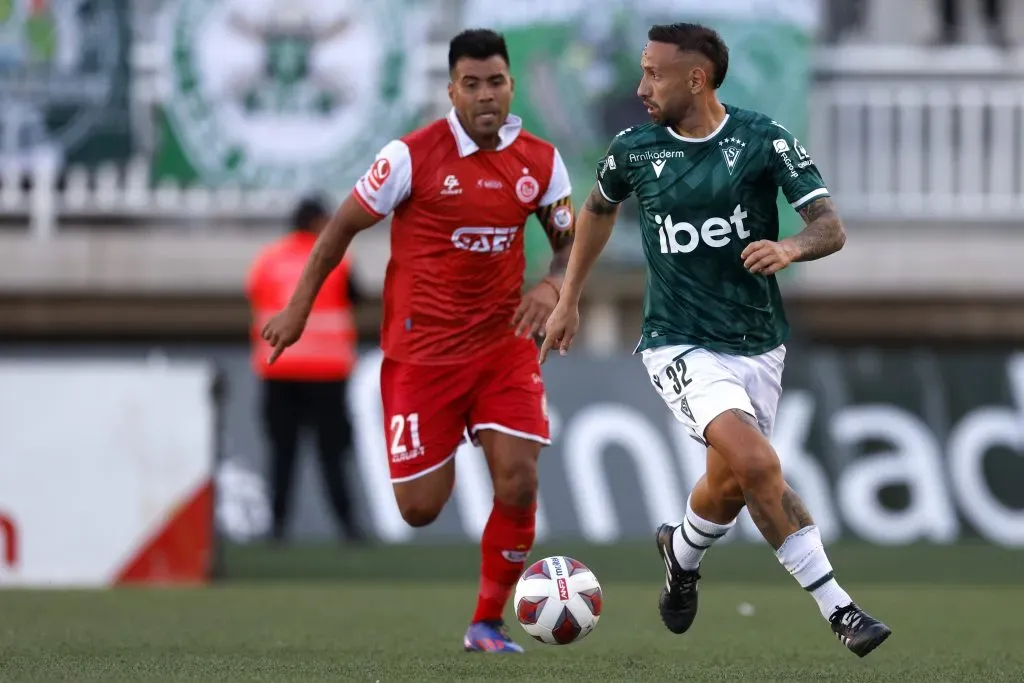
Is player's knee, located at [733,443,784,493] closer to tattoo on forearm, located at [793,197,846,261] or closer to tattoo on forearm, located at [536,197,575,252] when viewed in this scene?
tattoo on forearm, located at [793,197,846,261]

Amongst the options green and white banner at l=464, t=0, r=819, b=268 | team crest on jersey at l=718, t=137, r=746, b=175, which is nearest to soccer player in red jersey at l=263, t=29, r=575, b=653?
team crest on jersey at l=718, t=137, r=746, b=175

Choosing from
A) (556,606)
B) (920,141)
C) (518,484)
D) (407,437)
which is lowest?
(556,606)

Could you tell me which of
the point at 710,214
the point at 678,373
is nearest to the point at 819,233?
the point at 710,214

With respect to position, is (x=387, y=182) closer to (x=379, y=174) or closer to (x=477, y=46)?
(x=379, y=174)

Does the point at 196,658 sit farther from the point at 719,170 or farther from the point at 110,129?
the point at 110,129

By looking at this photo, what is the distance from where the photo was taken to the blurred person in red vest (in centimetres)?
1241

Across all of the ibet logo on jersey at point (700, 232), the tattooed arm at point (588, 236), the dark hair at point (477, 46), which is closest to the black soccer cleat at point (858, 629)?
the ibet logo on jersey at point (700, 232)

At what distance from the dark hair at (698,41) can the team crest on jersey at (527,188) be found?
83 centimetres

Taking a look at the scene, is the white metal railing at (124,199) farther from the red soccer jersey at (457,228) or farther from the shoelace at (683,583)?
the shoelace at (683,583)

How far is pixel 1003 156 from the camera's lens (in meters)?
16.2

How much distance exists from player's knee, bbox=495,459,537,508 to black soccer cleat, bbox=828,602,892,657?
1432 millimetres

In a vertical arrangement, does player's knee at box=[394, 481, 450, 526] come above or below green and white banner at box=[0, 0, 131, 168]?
below

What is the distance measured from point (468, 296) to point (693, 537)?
1.30 metres

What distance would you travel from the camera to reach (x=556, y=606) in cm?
684
